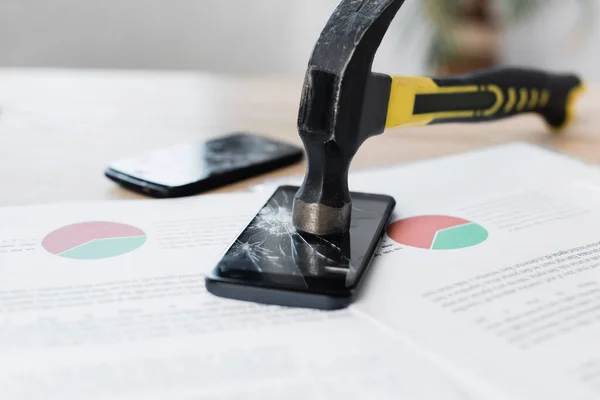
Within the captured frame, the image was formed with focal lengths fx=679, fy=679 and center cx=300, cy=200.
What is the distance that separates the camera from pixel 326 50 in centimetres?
42

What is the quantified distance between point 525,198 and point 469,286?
185 mm

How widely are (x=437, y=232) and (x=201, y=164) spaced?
244mm

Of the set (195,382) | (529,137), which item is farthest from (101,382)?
(529,137)

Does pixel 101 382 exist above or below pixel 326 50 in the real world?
below

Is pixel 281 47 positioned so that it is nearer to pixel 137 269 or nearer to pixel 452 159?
pixel 452 159

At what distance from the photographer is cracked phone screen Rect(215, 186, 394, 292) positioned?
0.39 m

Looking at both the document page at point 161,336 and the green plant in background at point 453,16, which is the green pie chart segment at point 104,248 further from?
the green plant in background at point 453,16

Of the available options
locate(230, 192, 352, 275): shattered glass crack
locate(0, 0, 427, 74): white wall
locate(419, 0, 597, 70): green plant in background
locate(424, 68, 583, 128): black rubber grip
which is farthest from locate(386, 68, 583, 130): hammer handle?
locate(0, 0, 427, 74): white wall

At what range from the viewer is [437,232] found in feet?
1.62

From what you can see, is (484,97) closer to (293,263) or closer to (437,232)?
(437,232)

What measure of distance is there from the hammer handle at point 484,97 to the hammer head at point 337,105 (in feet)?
0.21

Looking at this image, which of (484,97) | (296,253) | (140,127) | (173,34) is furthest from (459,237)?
(173,34)

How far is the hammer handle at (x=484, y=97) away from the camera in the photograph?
532 millimetres

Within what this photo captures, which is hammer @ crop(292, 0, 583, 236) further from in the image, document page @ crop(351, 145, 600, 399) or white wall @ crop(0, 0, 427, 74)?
white wall @ crop(0, 0, 427, 74)
